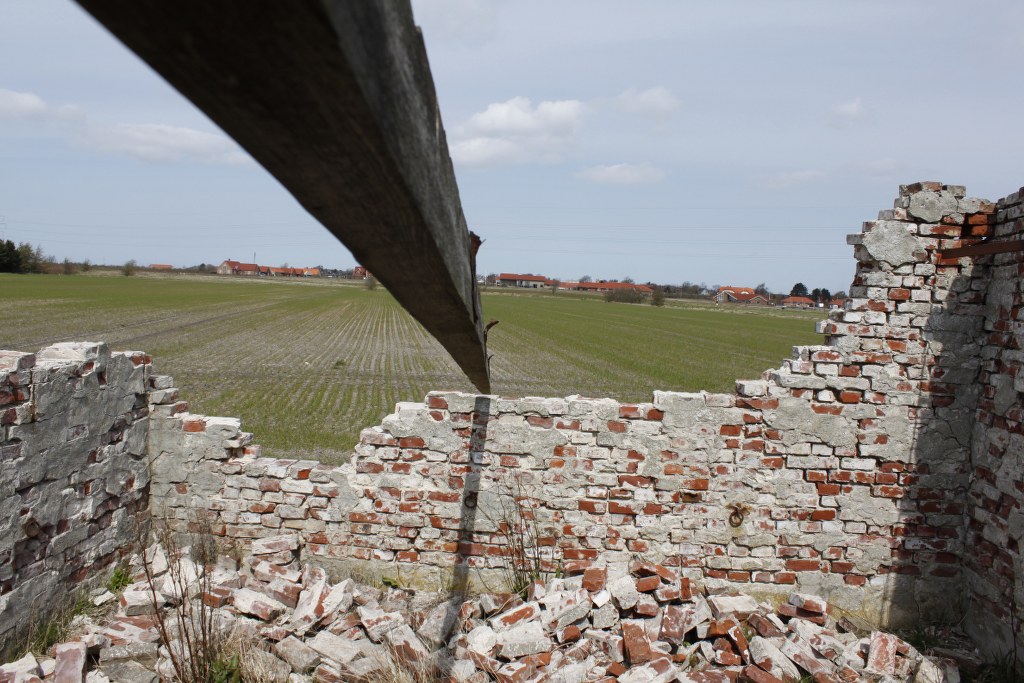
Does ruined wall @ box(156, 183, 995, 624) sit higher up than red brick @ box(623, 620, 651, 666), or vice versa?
ruined wall @ box(156, 183, 995, 624)

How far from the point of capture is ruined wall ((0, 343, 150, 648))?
402 cm

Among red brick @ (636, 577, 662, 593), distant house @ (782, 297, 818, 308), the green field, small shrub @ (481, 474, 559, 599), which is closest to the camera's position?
red brick @ (636, 577, 662, 593)

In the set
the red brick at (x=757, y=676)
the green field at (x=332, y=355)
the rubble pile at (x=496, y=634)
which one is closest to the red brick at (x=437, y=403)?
the rubble pile at (x=496, y=634)

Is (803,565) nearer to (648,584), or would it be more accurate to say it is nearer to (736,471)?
(736,471)

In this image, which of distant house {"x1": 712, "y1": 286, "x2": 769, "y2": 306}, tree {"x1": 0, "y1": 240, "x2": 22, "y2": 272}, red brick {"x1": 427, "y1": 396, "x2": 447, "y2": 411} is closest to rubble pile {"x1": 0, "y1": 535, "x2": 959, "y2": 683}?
red brick {"x1": 427, "y1": 396, "x2": 447, "y2": 411}

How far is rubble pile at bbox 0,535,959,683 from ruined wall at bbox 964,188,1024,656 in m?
0.70

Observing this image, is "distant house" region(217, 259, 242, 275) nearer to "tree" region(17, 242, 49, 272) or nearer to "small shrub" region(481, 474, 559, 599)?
"tree" region(17, 242, 49, 272)

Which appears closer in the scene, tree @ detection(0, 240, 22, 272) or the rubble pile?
the rubble pile

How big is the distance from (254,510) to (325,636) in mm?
1468

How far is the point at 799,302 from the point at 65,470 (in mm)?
109743

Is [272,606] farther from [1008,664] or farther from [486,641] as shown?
[1008,664]

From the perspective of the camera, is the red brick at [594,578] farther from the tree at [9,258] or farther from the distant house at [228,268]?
the distant house at [228,268]

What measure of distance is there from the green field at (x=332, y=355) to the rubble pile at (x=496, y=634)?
17.6 ft

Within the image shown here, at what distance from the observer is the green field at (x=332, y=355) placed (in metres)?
13.8
